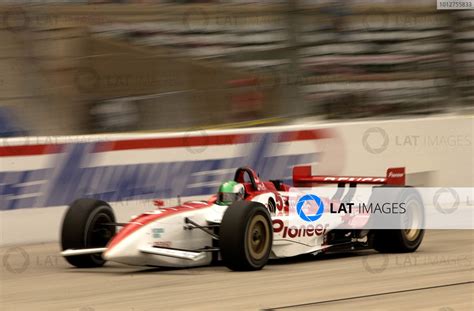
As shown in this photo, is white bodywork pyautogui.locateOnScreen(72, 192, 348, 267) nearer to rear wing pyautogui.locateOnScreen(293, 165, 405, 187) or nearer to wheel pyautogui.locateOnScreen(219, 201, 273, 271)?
wheel pyautogui.locateOnScreen(219, 201, 273, 271)

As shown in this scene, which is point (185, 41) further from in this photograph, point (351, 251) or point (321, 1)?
point (351, 251)

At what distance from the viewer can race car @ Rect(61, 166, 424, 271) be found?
8.84m

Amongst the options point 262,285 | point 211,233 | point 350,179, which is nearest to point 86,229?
point 211,233

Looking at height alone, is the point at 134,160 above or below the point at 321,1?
below

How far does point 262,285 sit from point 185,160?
470 cm

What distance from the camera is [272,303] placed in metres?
7.45

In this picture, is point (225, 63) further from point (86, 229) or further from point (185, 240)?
point (185, 240)

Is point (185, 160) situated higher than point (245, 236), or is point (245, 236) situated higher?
point (185, 160)

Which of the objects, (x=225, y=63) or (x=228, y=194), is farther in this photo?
(x=225, y=63)

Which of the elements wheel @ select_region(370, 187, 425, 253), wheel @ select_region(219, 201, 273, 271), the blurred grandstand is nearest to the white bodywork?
wheel @ select_region(219, 201, 273, 271)

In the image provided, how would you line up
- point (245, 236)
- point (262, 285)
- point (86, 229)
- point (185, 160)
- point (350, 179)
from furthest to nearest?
1. point (185, 160)
2. point (350, 179)
3. point (86, 229)
4. point (245, 236)
5. point (262, 285)

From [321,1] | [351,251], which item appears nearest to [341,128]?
[321,1]

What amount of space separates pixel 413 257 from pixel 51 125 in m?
4.76

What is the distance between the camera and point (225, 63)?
15.1 metres
